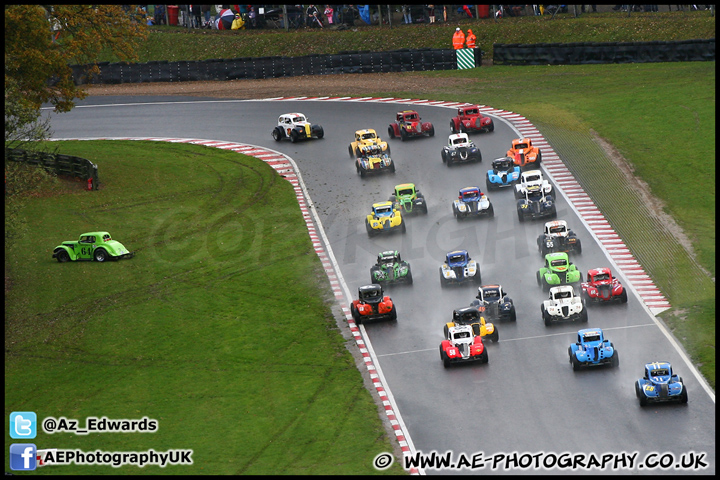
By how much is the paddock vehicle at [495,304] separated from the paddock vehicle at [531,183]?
32.3ft

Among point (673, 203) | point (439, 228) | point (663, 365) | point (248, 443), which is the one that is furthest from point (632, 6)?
point (248, 443)

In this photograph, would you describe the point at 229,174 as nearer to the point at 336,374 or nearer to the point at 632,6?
the point at 336,374

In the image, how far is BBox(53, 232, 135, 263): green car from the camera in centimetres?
4103

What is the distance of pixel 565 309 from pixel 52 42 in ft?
93.2

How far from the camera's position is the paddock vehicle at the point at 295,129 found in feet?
180

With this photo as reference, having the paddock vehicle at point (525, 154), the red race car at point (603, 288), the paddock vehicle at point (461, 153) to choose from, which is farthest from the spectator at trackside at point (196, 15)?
the red race car at point (603, 288)

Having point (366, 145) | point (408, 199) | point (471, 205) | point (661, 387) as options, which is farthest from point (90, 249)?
point (661, 387)

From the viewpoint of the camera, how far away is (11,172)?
117 feet

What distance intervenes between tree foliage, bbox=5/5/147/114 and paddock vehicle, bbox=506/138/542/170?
1996cm

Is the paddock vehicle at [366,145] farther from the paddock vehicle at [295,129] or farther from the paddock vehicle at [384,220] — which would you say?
the paddock vehicle at [384,220]

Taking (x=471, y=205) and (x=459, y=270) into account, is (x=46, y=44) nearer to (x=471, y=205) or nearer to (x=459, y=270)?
(x=471, y=205)

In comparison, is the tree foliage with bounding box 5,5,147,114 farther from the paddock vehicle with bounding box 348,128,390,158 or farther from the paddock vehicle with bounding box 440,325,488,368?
the paddock vehicle with bounding box 440,325,488,368

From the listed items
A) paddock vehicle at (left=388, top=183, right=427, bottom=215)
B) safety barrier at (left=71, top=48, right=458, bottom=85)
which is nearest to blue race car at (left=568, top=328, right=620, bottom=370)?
paddock vehicle at (left=388, top=183, right=427, bottom=215)

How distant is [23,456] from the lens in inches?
1024
